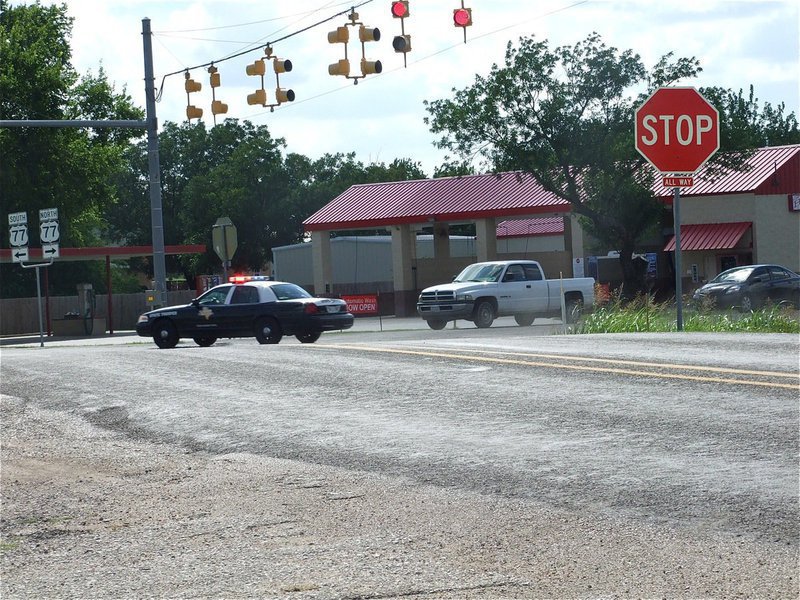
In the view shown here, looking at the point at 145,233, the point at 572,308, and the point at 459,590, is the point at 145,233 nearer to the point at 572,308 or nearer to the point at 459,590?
the point at 572,308

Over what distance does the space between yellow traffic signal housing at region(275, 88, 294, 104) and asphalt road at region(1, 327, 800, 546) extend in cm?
705

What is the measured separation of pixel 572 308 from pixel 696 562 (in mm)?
27965

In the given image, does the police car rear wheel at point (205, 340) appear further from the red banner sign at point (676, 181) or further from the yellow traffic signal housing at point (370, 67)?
the red banner sign at point (676, 181)

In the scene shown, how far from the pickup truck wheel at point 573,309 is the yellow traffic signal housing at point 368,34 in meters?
12.5

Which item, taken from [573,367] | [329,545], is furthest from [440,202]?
[329,545]

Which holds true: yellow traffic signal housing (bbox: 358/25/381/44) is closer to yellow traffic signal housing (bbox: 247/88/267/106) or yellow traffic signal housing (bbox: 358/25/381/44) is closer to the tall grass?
yellow traffic signal housing (bbox: 247/88/267/106)

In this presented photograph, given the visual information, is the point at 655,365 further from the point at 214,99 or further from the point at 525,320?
the point at 525,320

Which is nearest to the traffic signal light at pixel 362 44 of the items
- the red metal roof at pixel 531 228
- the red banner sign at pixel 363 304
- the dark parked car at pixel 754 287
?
the dark parked car at pixel 754 287

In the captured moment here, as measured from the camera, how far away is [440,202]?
54.8m

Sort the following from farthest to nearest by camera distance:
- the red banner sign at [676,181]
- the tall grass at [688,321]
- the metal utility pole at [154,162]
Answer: the metal utility pole at [154,162]
the tall grass at [688,321]
the red banner sign at [676,181]

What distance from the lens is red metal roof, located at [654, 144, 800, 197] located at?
4981 centimetres

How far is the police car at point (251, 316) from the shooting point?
85.8ft

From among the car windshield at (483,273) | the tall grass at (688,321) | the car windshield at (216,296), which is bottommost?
the tall grass at (688,321)

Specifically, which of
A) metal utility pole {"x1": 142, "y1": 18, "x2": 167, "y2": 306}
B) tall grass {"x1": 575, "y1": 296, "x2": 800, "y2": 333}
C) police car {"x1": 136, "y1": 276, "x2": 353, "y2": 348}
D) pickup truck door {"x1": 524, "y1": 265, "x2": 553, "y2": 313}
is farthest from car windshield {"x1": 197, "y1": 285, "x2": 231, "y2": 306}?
pickup truck door {"x1": 524, "y1": 265, "x2": 553, "y2": 313}
